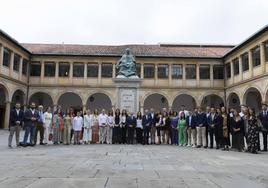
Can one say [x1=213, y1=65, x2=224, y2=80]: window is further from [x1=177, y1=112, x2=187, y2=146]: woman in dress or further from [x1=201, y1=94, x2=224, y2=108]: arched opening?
[x1=177, y1=112, x2=187, y2=146]: woman in dress

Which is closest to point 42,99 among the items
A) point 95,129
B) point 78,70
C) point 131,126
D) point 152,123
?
point 78,70

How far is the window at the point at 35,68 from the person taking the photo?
105 ft

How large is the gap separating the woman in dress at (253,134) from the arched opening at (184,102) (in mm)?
23521

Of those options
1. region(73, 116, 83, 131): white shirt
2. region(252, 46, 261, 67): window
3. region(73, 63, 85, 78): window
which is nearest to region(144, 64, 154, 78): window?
region(73, 63, 85, 78): window

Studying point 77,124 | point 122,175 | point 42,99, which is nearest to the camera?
point 122,175

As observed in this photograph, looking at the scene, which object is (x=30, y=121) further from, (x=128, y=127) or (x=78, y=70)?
(x=78, y=70)

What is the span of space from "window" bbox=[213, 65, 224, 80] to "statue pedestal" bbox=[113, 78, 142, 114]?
20.1m

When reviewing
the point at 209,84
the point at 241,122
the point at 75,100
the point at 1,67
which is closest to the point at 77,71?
the point at 75,100

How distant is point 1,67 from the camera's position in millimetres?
25797

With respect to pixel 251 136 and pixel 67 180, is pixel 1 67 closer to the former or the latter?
pixel 251 136

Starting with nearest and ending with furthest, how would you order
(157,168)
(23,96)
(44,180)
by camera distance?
(44,180)
(157,168)
(23,96)

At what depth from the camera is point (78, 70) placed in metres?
32.0

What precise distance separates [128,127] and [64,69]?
2104 centimetres

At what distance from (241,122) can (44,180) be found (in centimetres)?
742
